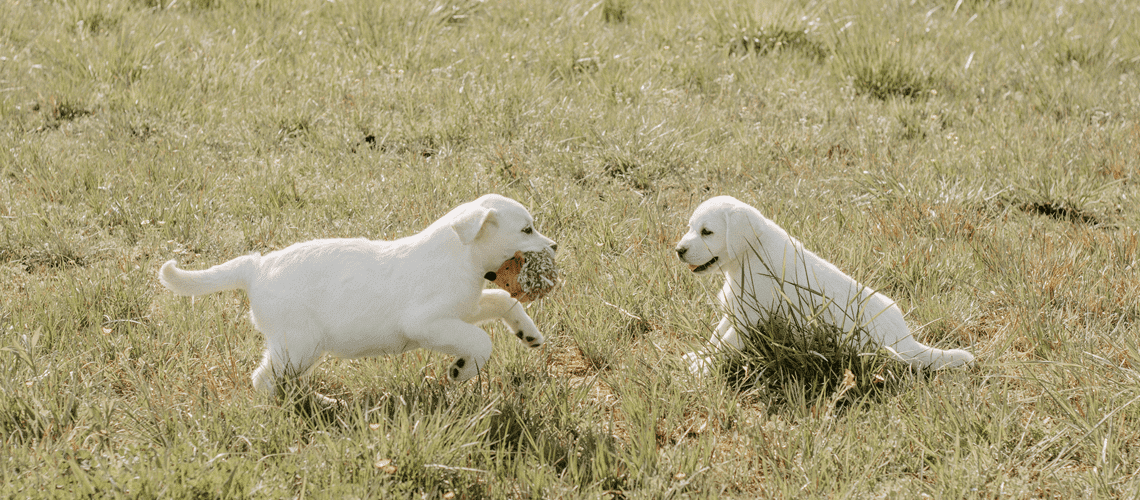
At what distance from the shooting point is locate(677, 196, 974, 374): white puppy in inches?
135

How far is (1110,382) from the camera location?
322cm

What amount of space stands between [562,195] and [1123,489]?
3.17 metres

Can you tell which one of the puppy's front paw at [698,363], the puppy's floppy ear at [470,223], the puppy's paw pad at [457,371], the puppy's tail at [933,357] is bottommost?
the puppy's front paw at [698,363]

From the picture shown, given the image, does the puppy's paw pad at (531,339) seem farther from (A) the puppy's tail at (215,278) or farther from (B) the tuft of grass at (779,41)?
(B) the tuft of grass at (779,41)

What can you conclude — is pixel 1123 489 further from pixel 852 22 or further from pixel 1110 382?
pixel 852 22

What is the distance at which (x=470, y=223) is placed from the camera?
303cm

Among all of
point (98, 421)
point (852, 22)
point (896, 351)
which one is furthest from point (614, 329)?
point (852, 22)

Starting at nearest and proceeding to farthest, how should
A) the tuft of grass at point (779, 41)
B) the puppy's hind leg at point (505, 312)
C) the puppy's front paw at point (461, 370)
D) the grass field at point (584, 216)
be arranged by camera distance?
the grass field at point (584, 216) → the puppy's front paw at point (461, 370) → the puppy's hind leg at point (505, 312) → the tuft of grass at point (779, 41)

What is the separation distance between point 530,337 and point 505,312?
0.16 m

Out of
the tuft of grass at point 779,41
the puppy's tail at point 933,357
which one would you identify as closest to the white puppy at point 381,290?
the puppy's tail at point 933,357

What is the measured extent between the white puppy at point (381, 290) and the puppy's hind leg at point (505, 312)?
0.12 meters

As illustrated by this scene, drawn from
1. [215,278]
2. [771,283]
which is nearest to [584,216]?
[771,283]

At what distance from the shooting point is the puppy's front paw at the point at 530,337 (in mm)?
3438

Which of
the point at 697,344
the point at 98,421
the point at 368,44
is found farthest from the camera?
the point at 368,44
